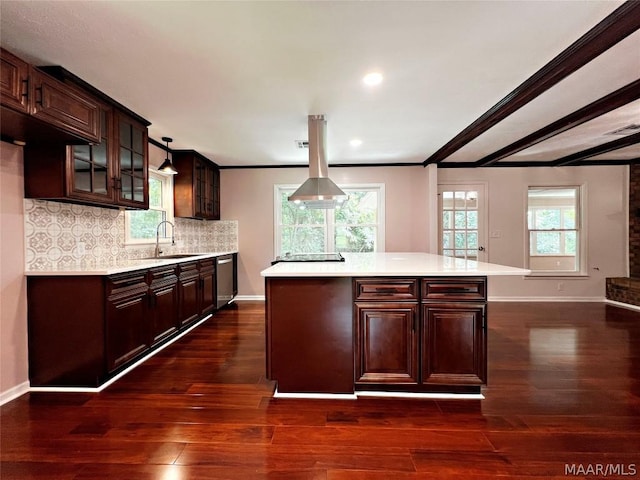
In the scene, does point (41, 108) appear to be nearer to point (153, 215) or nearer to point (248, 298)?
point (153, 215)

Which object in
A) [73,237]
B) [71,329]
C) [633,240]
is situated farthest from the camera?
[633,240]

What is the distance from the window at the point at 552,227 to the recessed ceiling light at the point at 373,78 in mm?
4332

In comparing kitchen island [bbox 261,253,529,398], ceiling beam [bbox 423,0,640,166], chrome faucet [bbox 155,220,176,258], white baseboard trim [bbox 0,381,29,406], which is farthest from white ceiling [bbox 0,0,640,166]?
white baseboard trim [bbox 0,381,29,406]

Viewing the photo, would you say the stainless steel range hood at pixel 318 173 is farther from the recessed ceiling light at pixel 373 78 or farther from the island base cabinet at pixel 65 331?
the island base cabinet at pixel 65 331

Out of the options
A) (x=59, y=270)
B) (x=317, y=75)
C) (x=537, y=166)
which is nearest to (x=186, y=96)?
(x=317, y=75)

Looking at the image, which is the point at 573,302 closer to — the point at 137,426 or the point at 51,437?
the point at 137,426

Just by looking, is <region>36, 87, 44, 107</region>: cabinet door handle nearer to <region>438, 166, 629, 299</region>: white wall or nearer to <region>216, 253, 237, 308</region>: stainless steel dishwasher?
<region>216, 253, 237, 308</region>: stainless steel dishwasher

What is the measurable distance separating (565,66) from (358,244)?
12.1 feet

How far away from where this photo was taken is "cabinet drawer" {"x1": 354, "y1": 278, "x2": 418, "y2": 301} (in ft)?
7.06

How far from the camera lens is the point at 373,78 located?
2.33m

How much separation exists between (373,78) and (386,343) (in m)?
1.99

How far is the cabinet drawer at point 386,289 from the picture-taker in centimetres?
215

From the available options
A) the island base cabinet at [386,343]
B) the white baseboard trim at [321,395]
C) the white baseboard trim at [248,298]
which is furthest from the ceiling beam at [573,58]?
the white baseboard trim at [248,298]

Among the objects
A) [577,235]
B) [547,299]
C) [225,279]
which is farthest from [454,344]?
[577,235]
